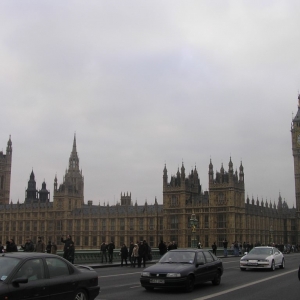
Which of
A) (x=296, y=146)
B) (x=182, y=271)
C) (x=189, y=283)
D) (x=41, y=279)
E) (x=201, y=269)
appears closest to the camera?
(x=41, y=279)

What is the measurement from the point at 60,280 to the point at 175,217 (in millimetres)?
70757

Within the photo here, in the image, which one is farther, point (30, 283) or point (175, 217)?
point (175, 217)

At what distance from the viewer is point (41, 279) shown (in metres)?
10.1

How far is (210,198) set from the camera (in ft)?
255

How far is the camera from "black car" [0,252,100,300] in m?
9.24

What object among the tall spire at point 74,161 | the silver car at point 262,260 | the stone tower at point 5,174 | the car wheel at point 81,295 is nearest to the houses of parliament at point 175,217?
the stone tower at point 5,174

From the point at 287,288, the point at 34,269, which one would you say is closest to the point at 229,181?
the point at 287,288

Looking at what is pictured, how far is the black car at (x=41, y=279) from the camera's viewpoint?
9242 millimetres

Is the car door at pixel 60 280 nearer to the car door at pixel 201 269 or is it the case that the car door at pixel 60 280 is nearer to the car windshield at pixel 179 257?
the car windshield at pixel 179 257

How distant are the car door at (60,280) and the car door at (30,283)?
20cm

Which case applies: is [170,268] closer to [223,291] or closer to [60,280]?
[223,291]

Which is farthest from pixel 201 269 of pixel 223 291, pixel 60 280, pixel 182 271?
pixel 60 280

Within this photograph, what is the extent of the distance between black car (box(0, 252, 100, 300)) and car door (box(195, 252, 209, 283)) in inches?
222

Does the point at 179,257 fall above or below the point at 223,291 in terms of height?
above
